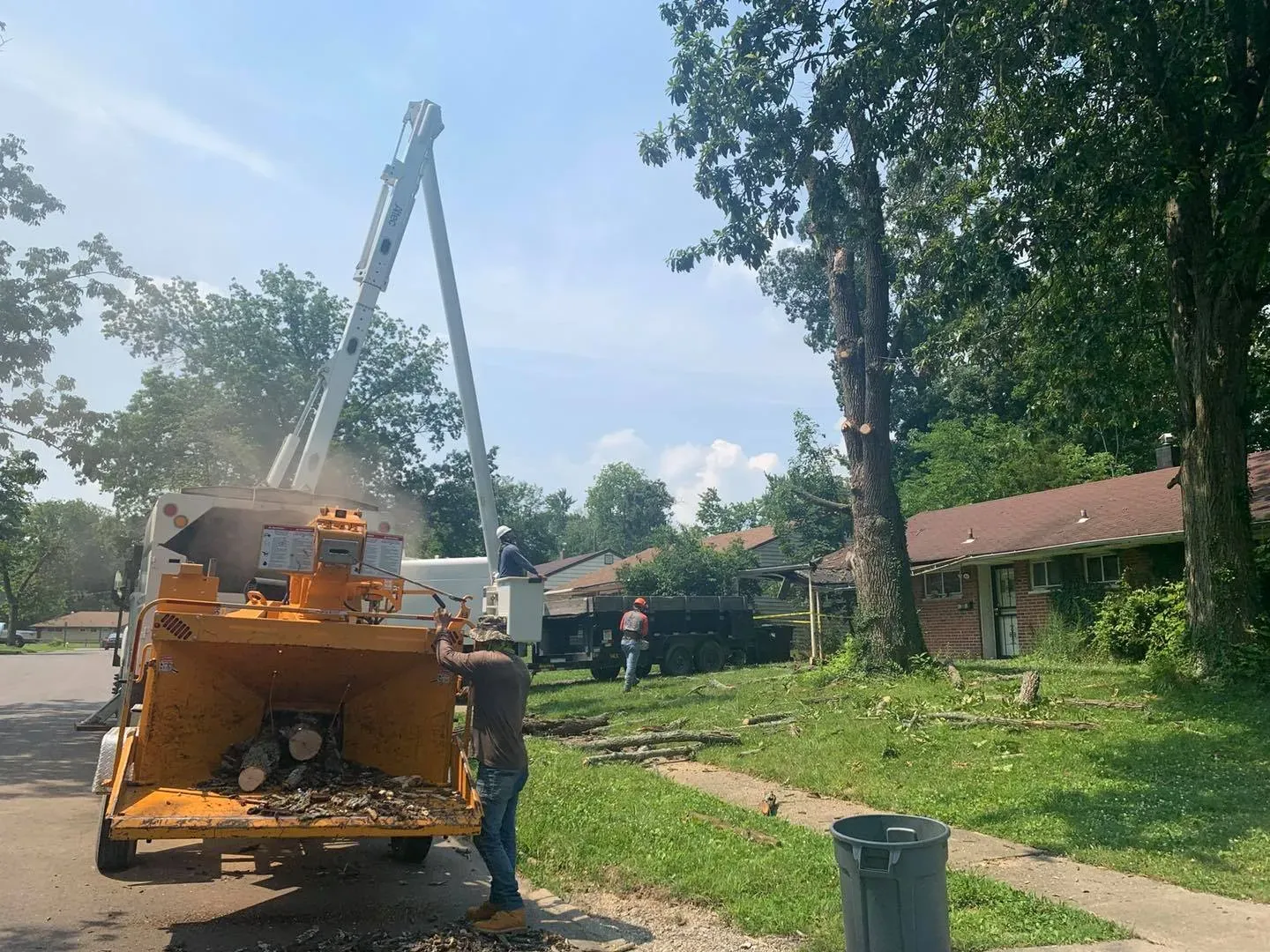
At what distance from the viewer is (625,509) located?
3866 inches

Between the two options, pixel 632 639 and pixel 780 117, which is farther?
pixel 632 639

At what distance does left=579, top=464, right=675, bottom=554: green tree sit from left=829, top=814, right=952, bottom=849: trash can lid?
91.3m

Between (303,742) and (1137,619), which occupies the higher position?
(1137,619)

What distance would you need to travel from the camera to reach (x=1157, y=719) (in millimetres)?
11008

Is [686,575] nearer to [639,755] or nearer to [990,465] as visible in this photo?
[990,465]

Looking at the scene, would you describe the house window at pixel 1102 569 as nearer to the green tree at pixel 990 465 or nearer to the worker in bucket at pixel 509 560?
the green tree at pixel 990 465

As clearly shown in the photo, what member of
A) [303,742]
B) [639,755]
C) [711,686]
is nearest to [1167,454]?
[711,686]

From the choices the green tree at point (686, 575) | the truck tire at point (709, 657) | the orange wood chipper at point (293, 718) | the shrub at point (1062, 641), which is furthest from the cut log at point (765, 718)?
the green tree at point (686, 575)

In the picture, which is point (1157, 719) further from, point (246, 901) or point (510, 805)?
point (246, 901)

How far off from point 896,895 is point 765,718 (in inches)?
358

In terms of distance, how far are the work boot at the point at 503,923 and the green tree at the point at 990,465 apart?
2833 centimetres

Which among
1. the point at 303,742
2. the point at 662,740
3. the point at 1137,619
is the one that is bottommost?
the point at 662,740

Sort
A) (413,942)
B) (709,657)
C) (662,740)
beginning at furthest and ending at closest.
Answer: (709,657) → (662,740) → (413,942)

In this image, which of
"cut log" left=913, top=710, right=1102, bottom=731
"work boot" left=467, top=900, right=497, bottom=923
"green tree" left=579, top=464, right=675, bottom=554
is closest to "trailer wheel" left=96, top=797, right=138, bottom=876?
"work boot" left=467, top=900, right=497, bottom=923
